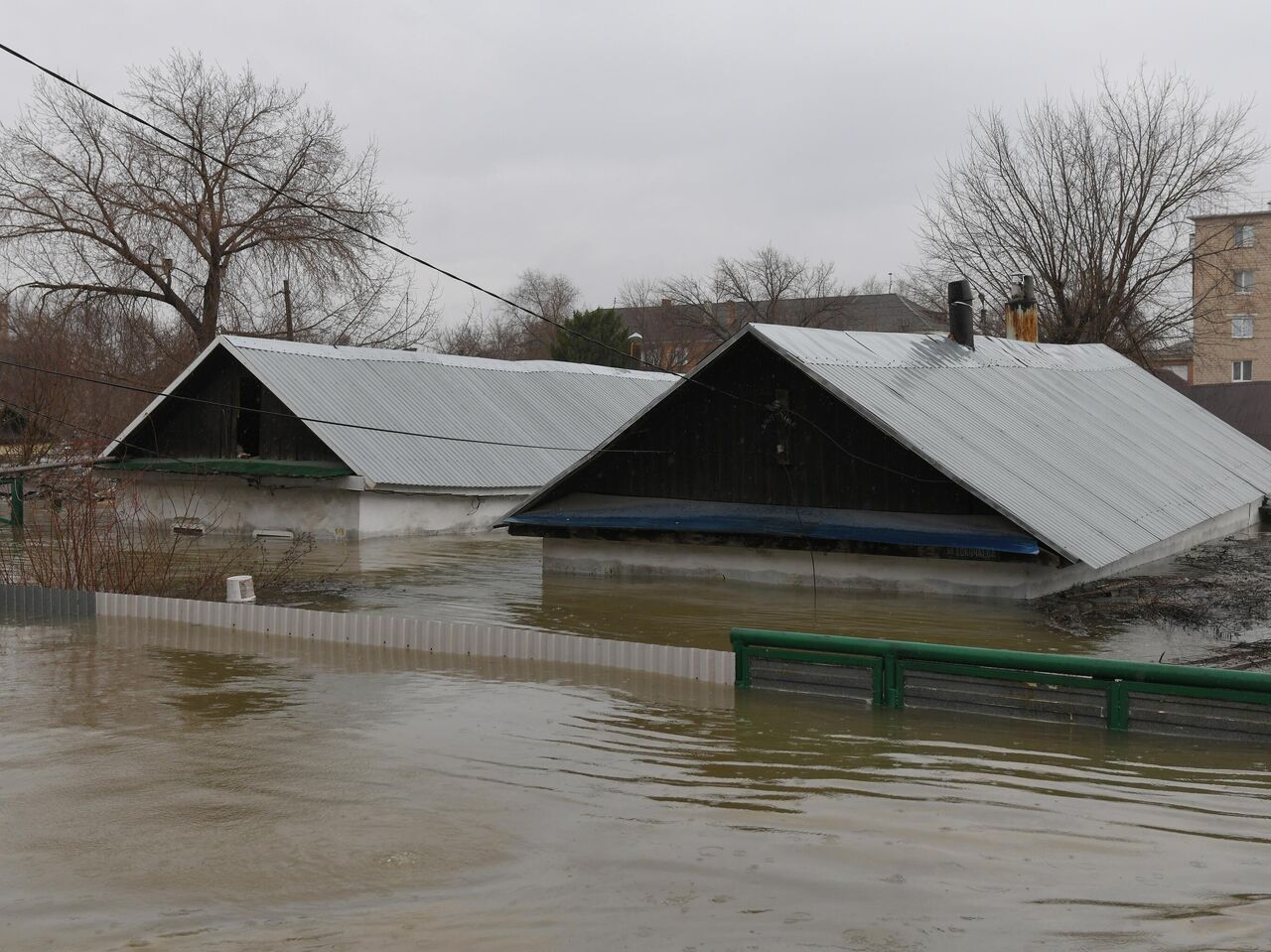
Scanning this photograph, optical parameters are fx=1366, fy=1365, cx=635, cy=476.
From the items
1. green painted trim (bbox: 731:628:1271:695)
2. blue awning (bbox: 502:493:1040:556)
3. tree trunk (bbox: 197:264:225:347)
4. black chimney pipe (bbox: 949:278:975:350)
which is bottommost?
green painted trim (bbox: 731:628:1271:695)

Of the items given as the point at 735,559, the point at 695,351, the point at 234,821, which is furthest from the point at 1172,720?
the point at 695,351

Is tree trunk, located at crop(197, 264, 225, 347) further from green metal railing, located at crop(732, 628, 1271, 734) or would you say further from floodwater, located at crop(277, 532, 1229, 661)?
green metal railing, located at crop(732, 628, 1271, 734)

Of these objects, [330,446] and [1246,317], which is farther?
[1246,317]

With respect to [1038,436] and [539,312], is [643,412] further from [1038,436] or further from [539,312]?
[539,312]

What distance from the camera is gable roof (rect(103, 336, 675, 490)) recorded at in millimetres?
30188

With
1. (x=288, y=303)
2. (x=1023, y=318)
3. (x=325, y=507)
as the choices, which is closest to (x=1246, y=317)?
(x=1023, y=318)

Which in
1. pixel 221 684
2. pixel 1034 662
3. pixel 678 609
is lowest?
pixel 221 684

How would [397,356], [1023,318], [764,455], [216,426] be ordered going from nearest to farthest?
[764,455] → [216,426] → [1023,318] → [397,356]

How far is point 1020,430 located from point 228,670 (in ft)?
45.9

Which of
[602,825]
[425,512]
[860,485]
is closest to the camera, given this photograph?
[602,825]

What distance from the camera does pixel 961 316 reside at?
2672cm

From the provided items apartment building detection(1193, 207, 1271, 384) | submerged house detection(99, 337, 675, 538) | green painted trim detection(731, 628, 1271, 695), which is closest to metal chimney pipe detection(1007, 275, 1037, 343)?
submerged house detection(99, 337, 675, 538)

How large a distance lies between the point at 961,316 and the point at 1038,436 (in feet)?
15.3

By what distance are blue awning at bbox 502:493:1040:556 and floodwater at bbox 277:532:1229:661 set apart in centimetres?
91
